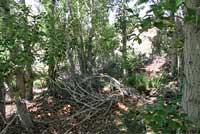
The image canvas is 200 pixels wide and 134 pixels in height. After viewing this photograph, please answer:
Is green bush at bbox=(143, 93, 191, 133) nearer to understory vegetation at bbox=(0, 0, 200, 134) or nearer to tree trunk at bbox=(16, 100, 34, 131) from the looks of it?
understory vegetation at bbox=(0, 0, 200, 134)

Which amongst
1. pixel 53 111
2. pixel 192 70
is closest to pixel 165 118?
pixel 192 70

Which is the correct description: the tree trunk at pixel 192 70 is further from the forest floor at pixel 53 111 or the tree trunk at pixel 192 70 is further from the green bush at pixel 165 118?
the forest floor at pixel 53 111

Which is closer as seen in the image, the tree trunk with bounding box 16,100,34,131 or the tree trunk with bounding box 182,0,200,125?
the tree trunk with bounding box 182,0,200,125

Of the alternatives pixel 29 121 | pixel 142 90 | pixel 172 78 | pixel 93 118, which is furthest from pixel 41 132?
pixel 172 78

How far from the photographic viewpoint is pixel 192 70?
2082mm

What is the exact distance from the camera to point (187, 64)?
2100 mm

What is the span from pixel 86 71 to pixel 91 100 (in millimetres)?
1565

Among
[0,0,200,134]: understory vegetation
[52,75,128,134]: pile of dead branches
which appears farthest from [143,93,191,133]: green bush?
[52,75,128,134]: pile of dead branches

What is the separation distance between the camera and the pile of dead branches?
6.36 m

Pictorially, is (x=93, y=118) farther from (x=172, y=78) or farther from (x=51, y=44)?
(x=172, y=78)

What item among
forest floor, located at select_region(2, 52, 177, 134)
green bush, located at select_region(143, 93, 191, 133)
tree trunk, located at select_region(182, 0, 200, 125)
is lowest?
forest floor, located at select_region(2, 52, 177, 134)

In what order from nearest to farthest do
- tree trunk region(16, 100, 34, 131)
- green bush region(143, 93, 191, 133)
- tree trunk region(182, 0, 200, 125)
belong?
green bush region(143, 93, 191, 133) → tree trunk region(182, 0, 200, 125) → tree trunk region(16, 100, 34, 131)

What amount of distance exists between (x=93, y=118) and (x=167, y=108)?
4.76 metres

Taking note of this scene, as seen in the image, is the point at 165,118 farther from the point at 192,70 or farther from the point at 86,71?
the point at 86,71
